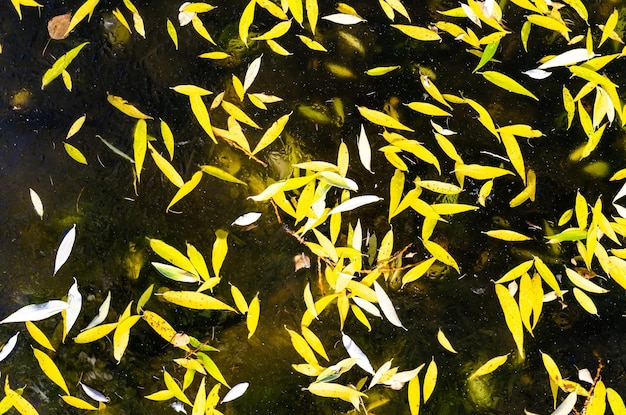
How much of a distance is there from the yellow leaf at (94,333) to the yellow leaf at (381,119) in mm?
763

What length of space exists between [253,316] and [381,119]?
0.54 m

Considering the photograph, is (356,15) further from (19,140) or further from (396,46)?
(19,140)

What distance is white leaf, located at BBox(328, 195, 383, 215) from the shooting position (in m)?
1.08

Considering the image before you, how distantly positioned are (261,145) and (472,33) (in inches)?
21.2

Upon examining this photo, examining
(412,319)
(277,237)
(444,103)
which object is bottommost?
(412,319)

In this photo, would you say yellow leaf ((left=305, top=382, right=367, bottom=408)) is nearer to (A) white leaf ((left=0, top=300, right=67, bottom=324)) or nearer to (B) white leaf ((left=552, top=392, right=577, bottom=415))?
(B) white leaf ((left=552, top=392, right=577, bottom=415))

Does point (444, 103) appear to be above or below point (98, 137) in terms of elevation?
above

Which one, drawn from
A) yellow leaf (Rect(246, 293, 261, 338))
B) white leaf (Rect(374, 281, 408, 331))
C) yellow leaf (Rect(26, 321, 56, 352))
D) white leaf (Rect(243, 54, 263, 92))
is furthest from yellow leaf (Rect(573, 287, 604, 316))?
yellow leaf (Rect(26, 321, 56, 352))

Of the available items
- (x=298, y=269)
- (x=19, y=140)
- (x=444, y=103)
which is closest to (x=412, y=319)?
(x=298, y=269)

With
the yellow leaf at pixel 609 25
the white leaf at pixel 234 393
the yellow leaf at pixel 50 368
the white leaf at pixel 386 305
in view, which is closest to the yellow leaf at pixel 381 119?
the white leaf at pixel 386 305

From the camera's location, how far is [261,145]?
111 centimetres

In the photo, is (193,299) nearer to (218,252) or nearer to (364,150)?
(218,252)

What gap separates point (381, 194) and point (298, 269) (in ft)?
0.84

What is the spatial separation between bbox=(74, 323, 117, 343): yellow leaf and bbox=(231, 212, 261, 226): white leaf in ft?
1.26
